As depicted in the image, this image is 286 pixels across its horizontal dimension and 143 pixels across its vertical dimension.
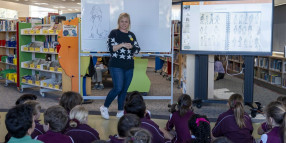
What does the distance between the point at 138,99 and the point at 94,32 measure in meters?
2.26

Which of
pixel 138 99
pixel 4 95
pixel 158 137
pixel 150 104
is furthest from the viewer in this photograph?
pixel 4 95

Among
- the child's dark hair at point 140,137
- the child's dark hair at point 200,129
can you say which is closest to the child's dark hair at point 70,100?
the child's dark hair at point 200,129

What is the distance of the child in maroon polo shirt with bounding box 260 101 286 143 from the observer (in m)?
2.22

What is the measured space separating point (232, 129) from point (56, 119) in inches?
59.2

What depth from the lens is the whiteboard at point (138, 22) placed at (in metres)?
4.74

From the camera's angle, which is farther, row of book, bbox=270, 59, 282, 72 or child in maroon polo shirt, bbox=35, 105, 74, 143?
row of book, bbox=270, 59, 282, 72

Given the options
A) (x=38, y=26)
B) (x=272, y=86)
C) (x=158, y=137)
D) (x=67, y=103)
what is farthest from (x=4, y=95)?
(x=272, y=86)

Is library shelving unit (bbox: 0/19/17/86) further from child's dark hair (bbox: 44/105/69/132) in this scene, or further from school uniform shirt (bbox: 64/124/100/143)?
child's dark hair (bbox: 44/105/69/132)

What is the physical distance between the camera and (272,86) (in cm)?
778

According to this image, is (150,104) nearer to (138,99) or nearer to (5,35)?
(138,99)

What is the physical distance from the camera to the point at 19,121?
1.95 meters

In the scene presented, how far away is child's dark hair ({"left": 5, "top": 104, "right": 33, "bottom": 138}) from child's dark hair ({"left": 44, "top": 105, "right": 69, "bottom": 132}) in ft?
0.84

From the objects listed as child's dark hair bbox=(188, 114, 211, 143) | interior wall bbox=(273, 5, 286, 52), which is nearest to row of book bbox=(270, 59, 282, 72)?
interior wall bbox=(273, 5, 286, 52)

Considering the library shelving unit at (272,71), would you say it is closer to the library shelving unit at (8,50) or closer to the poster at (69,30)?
the poster at (69,30)
